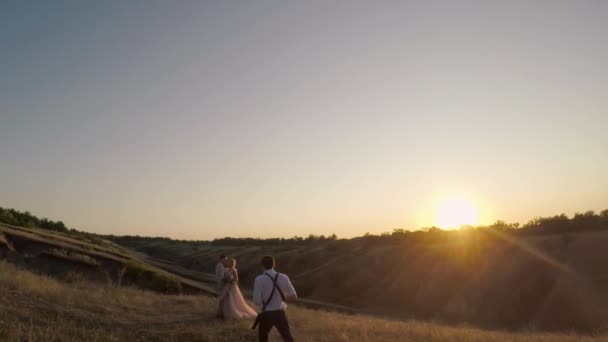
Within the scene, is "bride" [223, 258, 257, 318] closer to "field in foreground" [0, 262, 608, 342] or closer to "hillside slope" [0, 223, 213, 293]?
"field in foreground" [0, 262, 608, 342]

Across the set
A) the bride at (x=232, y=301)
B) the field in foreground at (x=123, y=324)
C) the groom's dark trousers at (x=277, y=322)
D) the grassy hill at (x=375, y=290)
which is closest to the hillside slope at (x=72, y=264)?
the grassy hill at (x=375, y=290)

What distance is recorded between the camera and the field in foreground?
11.5 meters

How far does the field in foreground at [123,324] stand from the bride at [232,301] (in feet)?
1.99

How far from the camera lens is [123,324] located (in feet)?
43.8

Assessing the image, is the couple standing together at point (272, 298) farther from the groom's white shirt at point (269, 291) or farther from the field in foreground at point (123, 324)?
the field in foreground at point (123, 324)

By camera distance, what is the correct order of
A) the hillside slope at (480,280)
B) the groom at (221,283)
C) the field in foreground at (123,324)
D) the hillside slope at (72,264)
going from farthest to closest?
the hillside slope at (72,264) < the hillside slope at (480,280) < the groom at (221,283) < the field in foreground at (123,324)

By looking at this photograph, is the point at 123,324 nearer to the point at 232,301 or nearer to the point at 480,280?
the point at 232,301

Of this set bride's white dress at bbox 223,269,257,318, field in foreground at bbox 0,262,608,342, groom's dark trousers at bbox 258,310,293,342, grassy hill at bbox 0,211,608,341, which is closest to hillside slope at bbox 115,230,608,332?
grassy hill at bbox 0,211,608,341

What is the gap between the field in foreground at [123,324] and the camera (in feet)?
37.8

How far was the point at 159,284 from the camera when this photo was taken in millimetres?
30062

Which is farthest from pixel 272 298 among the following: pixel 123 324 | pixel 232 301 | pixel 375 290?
pixel 375 290

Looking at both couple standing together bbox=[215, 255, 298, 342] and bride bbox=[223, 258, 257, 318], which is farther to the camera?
bride bbox=[223, 258, 257, 318]

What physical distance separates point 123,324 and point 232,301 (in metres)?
3.37

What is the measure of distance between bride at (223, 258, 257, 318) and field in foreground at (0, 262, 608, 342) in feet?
1.99
